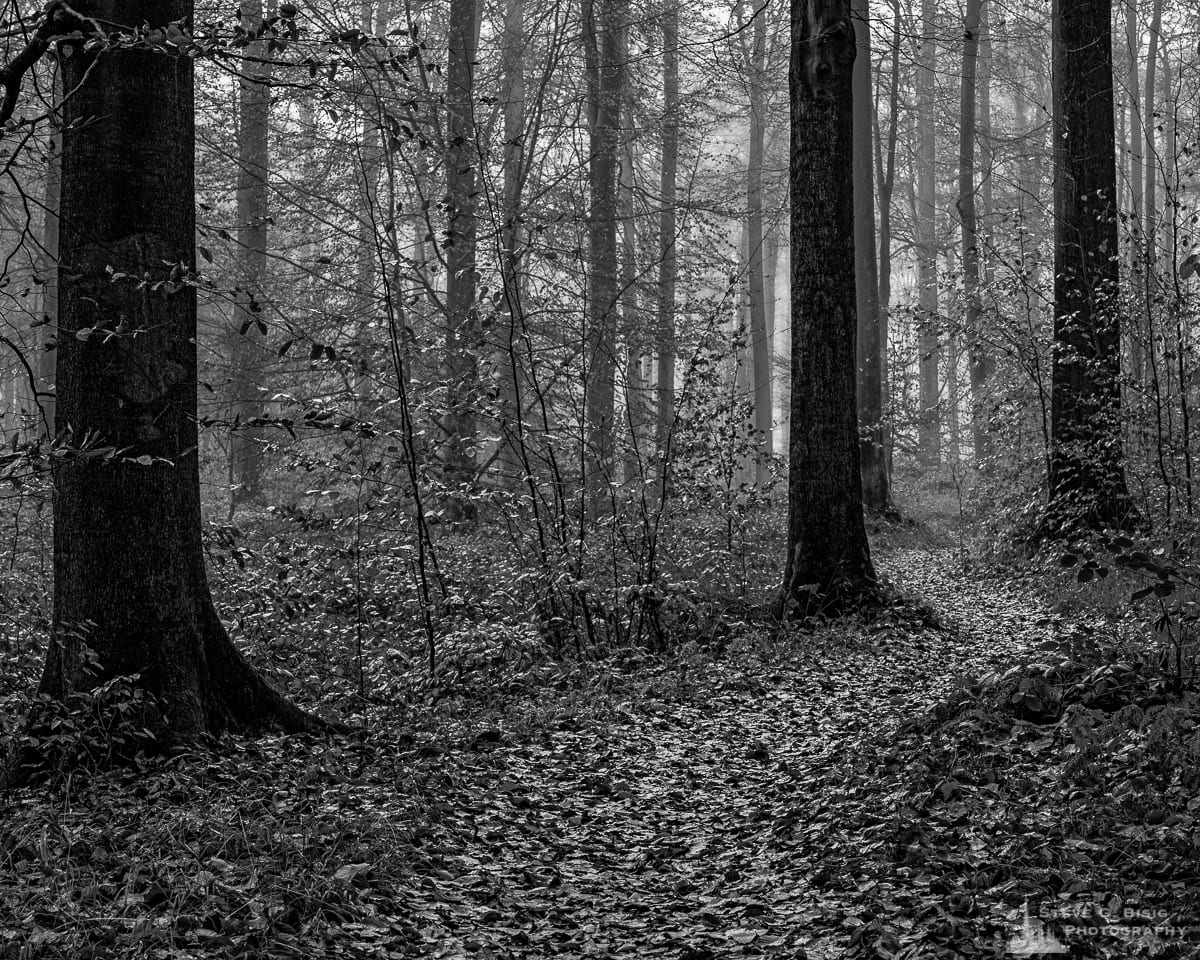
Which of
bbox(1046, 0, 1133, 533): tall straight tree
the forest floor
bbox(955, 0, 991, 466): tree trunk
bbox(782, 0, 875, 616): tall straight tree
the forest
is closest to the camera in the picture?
the forest floor

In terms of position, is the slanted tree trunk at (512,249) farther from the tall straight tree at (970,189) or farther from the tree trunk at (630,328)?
the tall straight tree at (970,189)

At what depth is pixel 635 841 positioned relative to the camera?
4.69 m

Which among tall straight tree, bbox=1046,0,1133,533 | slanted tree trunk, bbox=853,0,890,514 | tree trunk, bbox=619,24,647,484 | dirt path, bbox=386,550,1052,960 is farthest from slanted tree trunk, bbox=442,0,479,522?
slanted tree trunk, bbox=853,0,890,514

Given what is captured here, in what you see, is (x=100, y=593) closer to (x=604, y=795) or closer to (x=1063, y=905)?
(x=604, y=795)

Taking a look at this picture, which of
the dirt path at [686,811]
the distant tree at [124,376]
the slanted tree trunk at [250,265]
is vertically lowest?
the dirt path at [686,811]

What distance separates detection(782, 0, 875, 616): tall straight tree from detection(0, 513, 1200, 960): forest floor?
2.60m

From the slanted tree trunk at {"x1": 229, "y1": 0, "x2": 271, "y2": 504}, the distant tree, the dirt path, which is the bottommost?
the dirt path

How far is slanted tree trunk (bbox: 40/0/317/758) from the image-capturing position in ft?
16.9

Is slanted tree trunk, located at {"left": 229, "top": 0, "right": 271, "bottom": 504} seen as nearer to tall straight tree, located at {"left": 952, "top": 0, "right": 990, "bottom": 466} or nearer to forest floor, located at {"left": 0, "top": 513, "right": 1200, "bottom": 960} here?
forest floor, located at {"left": 0, "top": 513, "right": 1200, "bottom": 960}

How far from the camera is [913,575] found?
41.4ft

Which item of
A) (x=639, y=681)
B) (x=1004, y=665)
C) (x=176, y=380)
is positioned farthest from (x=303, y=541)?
(x=1004, y=665)

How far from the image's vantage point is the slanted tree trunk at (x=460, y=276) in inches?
322

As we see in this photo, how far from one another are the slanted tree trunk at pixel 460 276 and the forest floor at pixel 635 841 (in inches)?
111
